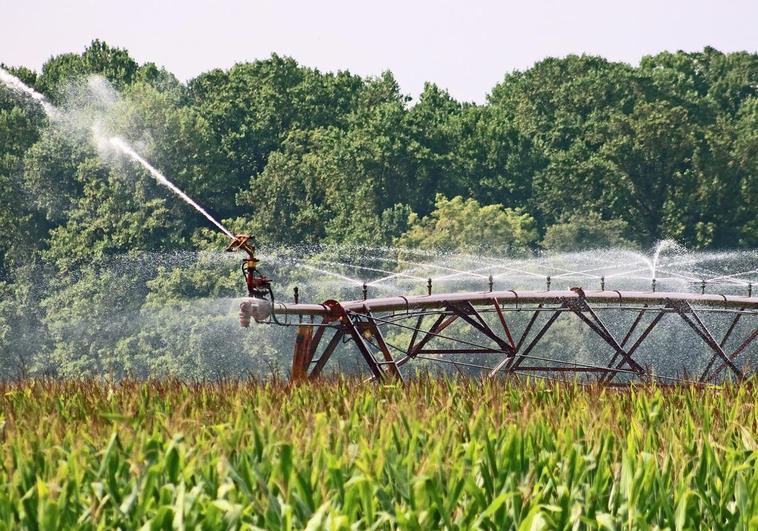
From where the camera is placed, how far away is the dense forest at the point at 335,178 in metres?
86.1

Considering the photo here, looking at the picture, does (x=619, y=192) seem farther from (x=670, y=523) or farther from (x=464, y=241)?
(x=670, y=523)

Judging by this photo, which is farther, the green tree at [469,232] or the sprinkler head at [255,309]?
the green tree at [469,232]

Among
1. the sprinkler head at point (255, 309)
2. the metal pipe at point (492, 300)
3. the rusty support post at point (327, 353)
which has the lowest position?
the rusty support post at point (327, 353)

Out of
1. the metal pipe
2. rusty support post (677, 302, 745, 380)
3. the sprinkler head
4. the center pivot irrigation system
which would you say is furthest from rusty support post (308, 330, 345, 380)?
rusty support post (677, 302, 745, 380)

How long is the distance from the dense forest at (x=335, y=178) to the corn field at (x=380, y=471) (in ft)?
218

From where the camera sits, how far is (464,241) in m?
80.8

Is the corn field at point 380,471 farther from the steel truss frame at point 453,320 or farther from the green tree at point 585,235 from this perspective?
the green tree at point 585,235

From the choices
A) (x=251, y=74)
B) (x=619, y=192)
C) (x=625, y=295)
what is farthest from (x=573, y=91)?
(x=625, y=295)

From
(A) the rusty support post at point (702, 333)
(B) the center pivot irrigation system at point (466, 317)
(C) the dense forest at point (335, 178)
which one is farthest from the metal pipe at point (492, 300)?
(C) the dense forest at point (335, 178)

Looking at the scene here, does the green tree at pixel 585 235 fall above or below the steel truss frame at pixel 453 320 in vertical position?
below

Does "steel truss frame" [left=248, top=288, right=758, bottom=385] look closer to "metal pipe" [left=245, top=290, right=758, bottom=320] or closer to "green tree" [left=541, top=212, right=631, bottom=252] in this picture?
"metal pipe" [left=245, top=290, right=758, bottom=320]

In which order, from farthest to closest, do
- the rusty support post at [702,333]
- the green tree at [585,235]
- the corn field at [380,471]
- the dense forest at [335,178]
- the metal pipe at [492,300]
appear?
the dense forest at [335,178] < the green tree at [585,235] < the rusty support post at [702,333] < the metal pipe at [492,300] < the corn field at [380,471]

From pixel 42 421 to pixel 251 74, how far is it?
95381 millimetres

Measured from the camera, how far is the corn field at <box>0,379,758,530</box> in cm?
1052
